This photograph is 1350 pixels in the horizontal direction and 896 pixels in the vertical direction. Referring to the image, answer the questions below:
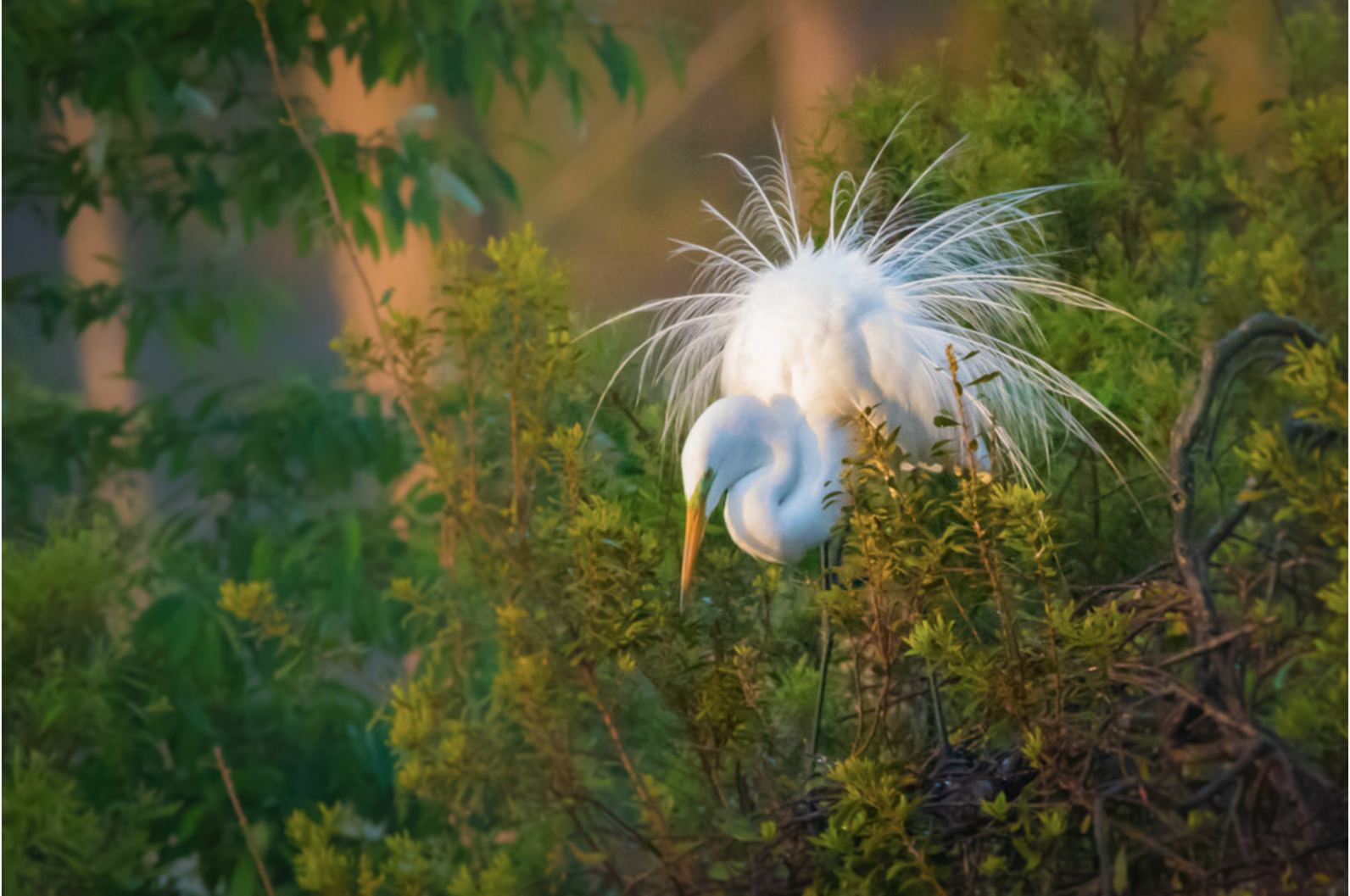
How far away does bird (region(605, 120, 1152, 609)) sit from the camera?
0.90 meters

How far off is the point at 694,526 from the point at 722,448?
3.0 inches

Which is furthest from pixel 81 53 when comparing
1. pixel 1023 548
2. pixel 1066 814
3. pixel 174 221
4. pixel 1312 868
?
pixel 1312 868

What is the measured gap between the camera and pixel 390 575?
1045 mm

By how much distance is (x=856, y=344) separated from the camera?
92cm

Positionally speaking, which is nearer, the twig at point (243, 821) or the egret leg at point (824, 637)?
the egret leg at point (824, 637)

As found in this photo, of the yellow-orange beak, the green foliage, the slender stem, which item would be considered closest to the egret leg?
the slender stem

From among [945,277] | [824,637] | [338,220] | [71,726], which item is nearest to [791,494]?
[824,637]

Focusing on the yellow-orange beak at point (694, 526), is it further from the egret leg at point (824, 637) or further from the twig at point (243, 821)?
the twig at point (243, 821)

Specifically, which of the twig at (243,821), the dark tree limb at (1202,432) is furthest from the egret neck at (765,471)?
the twig at (243,821)

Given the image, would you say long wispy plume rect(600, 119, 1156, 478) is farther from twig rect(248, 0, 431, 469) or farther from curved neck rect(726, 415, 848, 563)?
twig rect(248, 0, 431, 469)

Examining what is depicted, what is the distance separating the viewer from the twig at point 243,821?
3.50 feet

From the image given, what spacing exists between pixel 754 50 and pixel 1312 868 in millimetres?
874

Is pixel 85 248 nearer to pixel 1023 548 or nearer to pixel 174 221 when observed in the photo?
pixel 174 221

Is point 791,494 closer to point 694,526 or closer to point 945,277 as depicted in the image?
point 694,526
